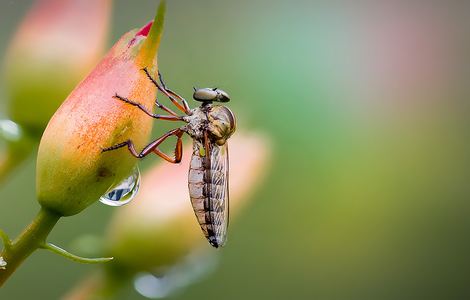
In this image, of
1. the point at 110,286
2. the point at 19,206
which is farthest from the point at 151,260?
the point at 19,206

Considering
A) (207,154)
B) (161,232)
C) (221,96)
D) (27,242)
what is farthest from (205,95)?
(27,242)

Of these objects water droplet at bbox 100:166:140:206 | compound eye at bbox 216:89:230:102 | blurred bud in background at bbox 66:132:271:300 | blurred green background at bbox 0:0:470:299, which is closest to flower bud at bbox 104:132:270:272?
blurred bud in background at bbox 66:132:271:300

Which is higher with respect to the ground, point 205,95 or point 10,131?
point 205,95

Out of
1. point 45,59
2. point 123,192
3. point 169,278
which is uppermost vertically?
point 45,59

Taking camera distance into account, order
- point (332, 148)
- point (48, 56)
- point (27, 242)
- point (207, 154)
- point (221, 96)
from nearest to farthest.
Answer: point (27, 242)
point (48, 56)
point (207, 154)
point (221, 96)
point (332, 148)

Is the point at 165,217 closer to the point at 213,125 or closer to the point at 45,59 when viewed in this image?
the point at 213,125
